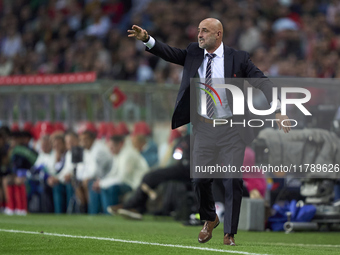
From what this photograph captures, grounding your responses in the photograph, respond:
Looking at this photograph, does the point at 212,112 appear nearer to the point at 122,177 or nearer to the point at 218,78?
the point at 218,78

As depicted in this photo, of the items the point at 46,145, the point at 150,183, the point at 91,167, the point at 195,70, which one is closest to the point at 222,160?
the point at 195,70

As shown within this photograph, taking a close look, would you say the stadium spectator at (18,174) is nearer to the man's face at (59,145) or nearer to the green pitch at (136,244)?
the man's face at (59,145)

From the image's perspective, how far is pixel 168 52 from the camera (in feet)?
25.3

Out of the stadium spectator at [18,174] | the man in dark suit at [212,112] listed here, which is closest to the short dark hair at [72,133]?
the stadium spectator at [18,174]

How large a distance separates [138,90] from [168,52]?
8490mm

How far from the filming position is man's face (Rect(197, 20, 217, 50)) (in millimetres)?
7672

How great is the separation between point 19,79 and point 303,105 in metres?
8.74

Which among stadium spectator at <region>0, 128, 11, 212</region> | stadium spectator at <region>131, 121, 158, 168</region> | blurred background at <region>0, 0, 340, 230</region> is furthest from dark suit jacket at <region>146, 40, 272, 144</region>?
stadium spectator at <region>0, 128, 11, 212</region>

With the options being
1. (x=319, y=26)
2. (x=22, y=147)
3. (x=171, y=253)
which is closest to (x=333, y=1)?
→ (x=319, y=26)

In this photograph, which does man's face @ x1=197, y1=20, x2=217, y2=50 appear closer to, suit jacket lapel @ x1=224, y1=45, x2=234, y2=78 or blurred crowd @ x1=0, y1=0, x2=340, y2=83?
suit jacket lapel @ x1=224, y1=45, x2=234, y2=78

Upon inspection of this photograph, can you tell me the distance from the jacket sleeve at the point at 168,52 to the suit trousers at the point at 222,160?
2.28 ft

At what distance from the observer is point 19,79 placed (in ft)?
59.9

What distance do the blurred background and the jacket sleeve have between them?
3.92 metres

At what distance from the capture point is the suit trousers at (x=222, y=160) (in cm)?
770
